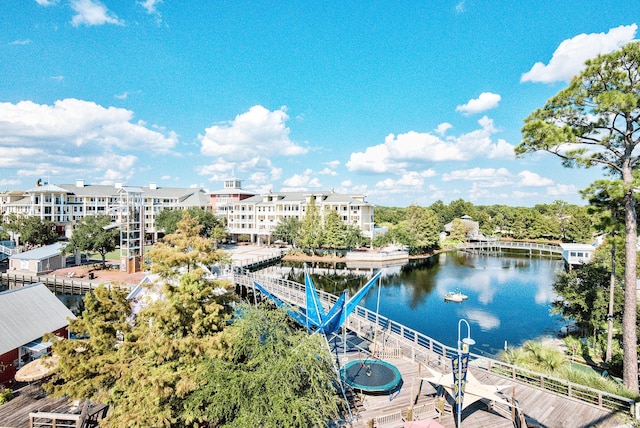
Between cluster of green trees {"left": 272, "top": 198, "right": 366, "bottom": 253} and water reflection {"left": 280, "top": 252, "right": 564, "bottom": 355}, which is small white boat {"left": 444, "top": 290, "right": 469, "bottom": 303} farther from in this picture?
cluster of green trees {"left": 272, "top": 198, "right": 366, "bottom": 253}

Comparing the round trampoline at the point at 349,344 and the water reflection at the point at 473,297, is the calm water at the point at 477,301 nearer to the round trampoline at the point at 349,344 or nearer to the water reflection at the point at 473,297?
the water reflection at the point at 473,297

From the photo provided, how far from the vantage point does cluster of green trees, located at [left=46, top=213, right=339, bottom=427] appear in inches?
342

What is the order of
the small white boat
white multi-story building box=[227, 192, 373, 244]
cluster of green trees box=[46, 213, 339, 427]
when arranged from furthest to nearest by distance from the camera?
Result: white multi-story building box=[227, 192, 373, 244] < the small white boat < cluster of green trees box=[46, 213, 339, 427]

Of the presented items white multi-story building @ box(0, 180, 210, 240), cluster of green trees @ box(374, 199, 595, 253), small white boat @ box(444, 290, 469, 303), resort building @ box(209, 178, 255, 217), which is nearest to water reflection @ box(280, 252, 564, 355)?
small white boat @ box(444, 290, 469, 303)

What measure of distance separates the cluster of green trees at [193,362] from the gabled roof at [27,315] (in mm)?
7677

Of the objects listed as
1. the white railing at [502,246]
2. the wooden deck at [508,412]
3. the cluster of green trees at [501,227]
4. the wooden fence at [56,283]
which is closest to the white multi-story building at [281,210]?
the cluster of green trees at [501,227]

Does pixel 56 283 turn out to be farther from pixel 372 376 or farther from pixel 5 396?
pixel 372 376

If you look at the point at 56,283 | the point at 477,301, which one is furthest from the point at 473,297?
the point at 56,283

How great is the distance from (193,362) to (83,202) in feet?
230

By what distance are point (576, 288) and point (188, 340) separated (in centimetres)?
2172

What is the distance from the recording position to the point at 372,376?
13180 mm

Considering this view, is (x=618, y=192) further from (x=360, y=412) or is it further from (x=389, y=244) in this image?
(x=389, y=244)

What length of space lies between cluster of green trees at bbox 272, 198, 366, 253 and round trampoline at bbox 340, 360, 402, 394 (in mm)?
41586

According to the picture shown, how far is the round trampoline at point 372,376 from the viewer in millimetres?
12336
